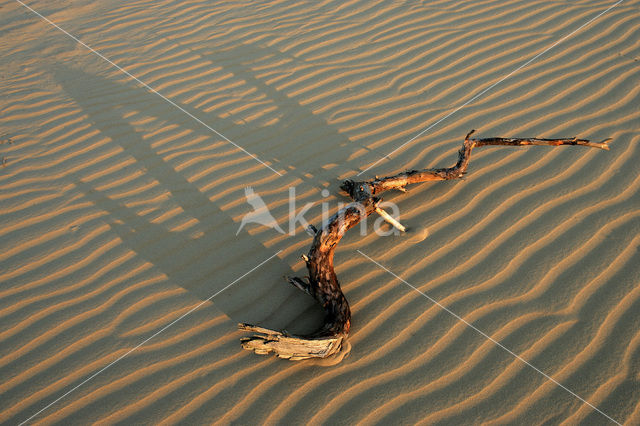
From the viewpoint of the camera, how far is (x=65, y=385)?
2561mm

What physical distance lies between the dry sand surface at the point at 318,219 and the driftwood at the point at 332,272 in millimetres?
122

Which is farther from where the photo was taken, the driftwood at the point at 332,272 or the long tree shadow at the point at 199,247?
the long tree shadow at the point at 199,247

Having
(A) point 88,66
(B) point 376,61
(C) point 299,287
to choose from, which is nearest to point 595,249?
(C) point 299,287

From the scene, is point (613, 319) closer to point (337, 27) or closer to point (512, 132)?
point (512, 132)

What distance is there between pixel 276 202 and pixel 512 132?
2108 millimetres

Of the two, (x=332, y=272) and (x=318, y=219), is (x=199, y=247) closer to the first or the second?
(x=318, y=219)

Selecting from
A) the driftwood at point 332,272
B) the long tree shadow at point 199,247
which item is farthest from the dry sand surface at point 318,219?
the driftwood at point 332,272

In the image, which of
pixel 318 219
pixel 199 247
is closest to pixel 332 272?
pixel 318 219

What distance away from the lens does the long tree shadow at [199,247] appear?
2934mm

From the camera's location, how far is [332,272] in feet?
9.34

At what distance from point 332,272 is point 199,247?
3.35ft

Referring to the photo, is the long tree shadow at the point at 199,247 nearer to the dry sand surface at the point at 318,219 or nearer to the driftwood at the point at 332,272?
the dry sand surface at the point at 318,219

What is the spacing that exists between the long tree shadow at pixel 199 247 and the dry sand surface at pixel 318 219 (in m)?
0.02

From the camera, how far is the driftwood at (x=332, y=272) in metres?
2.54
